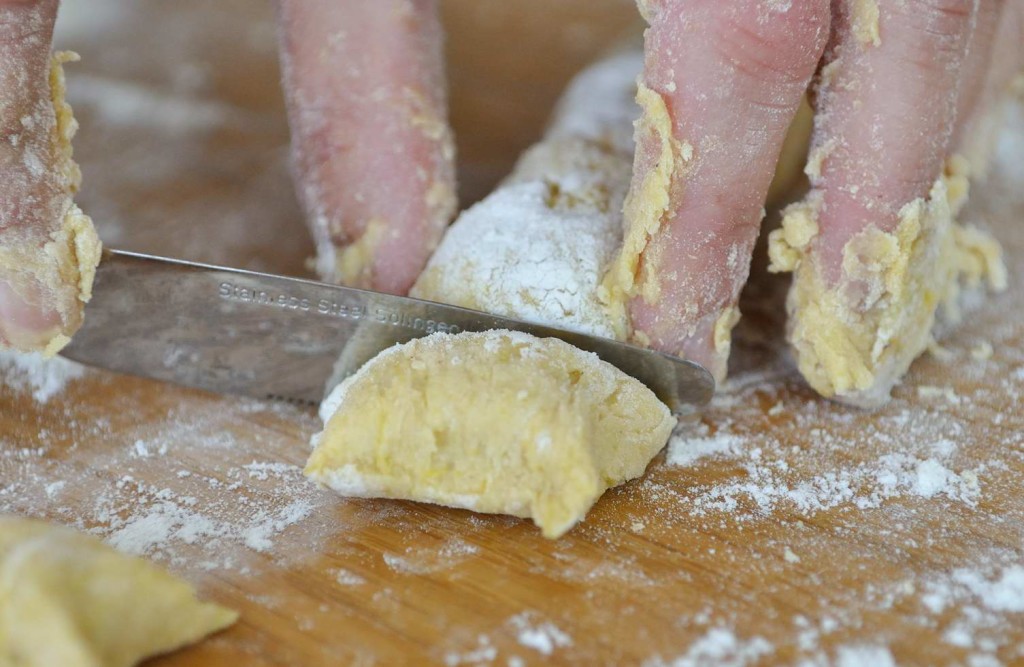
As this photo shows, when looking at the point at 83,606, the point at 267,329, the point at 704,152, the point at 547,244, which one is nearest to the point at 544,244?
the point at 547,244

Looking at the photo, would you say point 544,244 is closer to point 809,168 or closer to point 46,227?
point 809,168

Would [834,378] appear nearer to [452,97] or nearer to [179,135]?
[452,97]

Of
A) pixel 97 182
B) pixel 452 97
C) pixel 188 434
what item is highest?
pixel 452 97

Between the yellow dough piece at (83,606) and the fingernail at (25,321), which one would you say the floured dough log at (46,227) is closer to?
the fingernail at (25,321)

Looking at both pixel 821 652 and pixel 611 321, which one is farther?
pixel 611 321

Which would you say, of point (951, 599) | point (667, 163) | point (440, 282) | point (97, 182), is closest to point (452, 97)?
point (97, 182)

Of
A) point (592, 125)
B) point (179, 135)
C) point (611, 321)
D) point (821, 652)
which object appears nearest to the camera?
point (821, 652)
